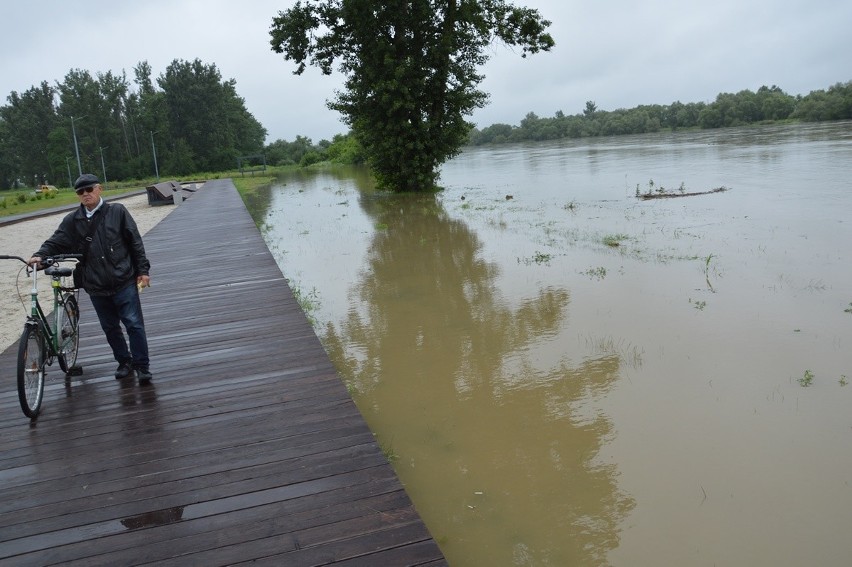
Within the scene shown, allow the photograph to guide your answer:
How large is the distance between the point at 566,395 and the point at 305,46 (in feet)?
76.6

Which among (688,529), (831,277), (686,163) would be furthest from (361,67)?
(688,529)

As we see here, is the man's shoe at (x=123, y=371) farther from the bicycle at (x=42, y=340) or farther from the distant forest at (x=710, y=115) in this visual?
the distant forest at (x=710, y=115)

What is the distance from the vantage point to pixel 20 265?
45.8 feet

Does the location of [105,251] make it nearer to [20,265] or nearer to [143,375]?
[143,375]

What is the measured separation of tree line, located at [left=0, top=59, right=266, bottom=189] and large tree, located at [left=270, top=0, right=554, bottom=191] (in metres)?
57.8

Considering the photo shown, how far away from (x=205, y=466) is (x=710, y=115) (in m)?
84.6

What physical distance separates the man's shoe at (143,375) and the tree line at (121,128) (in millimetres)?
78131

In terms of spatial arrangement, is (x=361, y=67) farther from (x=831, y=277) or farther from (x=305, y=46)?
(x=831, y=277)

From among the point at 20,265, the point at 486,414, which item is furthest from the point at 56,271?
the point at 20,265

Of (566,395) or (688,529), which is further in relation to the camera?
(566,395)

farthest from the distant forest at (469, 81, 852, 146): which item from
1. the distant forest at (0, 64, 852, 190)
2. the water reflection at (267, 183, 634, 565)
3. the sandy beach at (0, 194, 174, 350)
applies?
the water reflection at (267, 183, 634, 565)

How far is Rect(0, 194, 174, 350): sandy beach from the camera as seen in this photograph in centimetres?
878

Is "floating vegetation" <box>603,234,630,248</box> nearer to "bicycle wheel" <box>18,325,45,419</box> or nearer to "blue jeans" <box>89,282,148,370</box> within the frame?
"blue jeans" <box>89,282,148,370</box>

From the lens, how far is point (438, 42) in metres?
24.1
